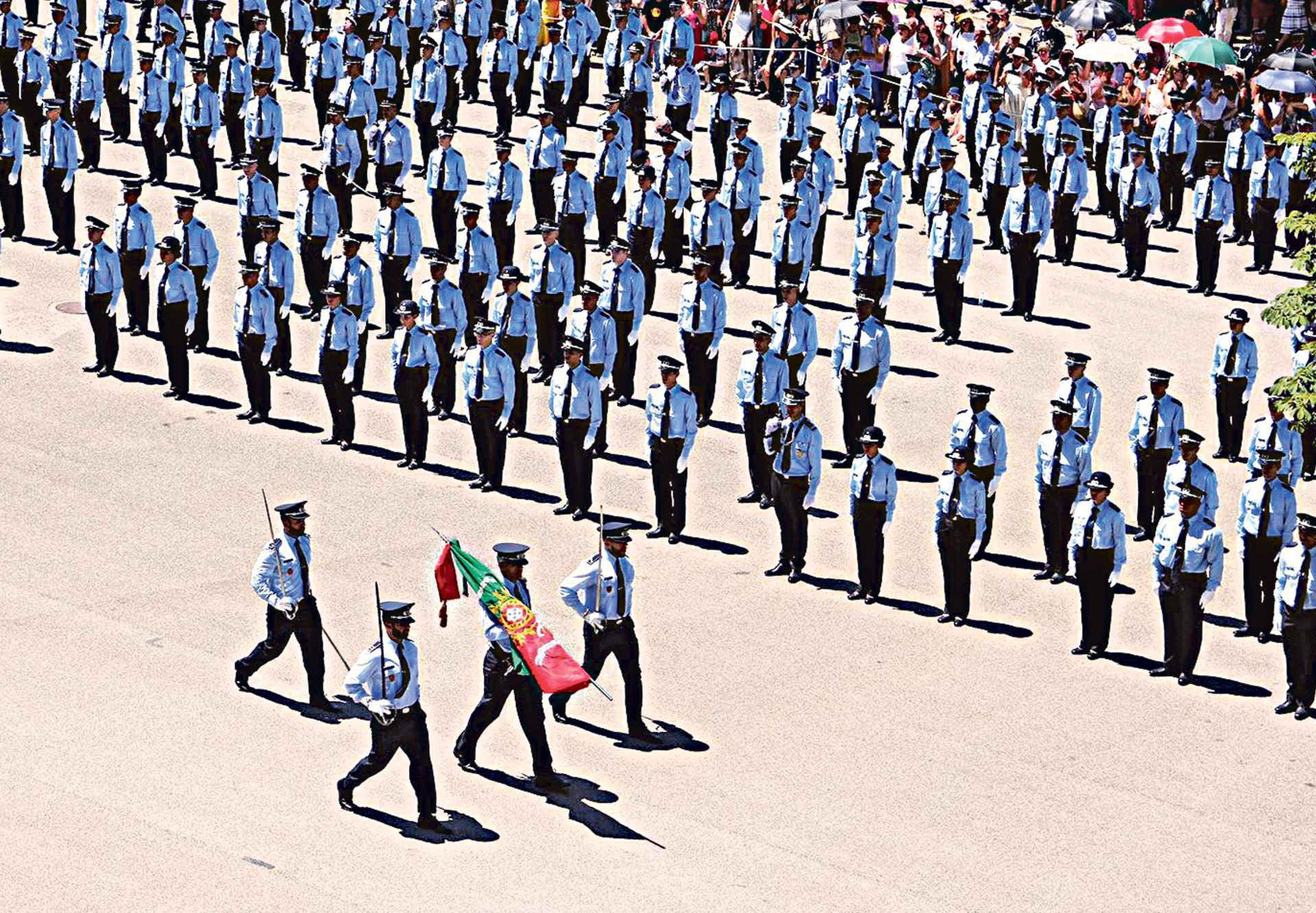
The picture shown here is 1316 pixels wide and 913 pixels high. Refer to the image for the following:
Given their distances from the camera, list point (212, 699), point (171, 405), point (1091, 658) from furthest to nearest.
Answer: point (171, 405)
point (1091, 658)
point (212, 699)

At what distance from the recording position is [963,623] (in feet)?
66.1

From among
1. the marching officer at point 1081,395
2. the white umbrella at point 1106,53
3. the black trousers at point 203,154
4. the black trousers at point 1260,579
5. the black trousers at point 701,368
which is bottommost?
the black trousers at point 1260,579

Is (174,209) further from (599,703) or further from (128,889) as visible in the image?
(128,889)

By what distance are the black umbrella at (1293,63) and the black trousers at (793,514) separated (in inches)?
573

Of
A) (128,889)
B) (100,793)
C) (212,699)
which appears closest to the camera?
(128,889)

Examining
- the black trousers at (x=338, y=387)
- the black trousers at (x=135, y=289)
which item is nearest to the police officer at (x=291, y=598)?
the black trousers at (x=338, y=387)

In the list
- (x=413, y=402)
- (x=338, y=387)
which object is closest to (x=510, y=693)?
(x=413, y=402)

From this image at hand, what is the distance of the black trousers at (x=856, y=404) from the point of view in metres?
23.5

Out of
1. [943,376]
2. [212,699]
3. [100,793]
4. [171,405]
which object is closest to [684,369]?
[943,376]

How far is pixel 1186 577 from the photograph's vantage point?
1917cm

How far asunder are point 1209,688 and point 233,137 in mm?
15553

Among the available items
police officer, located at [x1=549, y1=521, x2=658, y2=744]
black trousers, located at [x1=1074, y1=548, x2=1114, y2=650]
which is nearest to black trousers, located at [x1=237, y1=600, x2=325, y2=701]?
police officer, located at [x1=549, y1=521, x2=658, y2=744]

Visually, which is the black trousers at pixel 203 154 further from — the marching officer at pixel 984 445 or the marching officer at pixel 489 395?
the marching officer at pixel 984 445

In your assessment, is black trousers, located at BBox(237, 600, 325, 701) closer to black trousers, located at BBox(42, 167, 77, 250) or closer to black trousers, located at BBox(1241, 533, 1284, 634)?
black trousers, located at BBox(1241, 533, 1284, 634)
